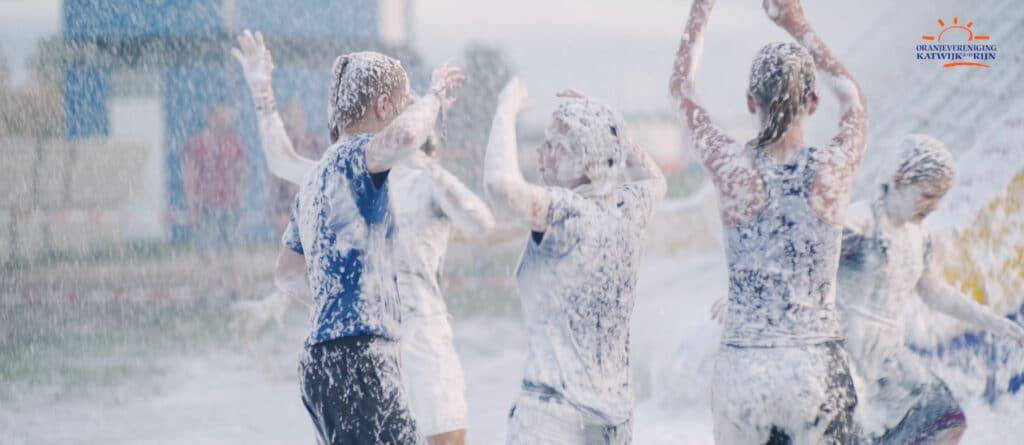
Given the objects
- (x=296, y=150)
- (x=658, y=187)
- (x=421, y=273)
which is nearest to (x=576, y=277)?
(x=658, y=187)

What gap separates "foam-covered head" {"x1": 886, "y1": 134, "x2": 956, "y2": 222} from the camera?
3.86 m

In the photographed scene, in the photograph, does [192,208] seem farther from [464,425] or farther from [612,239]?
[612,239]

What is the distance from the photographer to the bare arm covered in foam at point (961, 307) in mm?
3943

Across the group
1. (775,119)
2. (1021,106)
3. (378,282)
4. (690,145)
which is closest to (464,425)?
(378,282)

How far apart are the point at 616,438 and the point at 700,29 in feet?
4.07

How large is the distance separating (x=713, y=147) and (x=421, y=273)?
127cm

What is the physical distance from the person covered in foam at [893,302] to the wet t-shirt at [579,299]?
128 centimetres

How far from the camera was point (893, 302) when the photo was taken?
391cm

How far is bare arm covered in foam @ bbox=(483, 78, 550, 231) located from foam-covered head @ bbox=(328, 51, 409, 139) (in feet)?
1.50

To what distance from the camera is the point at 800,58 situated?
2.99 m

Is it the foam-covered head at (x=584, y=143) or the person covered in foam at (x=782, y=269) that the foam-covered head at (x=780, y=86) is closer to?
the person covered in foam at (x=782, y=269)

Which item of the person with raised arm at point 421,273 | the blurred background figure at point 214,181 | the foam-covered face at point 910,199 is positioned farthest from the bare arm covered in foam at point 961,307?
the blurred background figure at point 214,181

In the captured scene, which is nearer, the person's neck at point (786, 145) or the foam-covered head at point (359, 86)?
the person's neck at point (786, 145)
